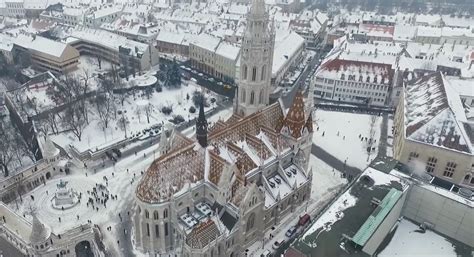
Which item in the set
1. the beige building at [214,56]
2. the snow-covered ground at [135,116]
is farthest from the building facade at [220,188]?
the beige building at [214,56]

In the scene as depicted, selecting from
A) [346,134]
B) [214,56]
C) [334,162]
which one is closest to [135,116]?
[214,56]

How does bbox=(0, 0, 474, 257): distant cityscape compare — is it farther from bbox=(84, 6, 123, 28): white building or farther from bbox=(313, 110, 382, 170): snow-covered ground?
bbox=(84, 6, 123, 28): white building

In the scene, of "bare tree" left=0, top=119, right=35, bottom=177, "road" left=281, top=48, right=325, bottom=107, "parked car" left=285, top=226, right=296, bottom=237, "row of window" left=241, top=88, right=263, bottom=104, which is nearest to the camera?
"parked car" left=285, top=226, right=296, bottom=237

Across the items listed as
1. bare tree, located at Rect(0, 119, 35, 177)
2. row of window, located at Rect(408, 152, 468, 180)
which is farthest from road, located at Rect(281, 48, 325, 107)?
bare tree, located at Rect(0, 119, 35, 177)

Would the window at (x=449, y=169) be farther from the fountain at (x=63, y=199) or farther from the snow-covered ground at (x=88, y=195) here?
the fountain at (x=63, y=199)

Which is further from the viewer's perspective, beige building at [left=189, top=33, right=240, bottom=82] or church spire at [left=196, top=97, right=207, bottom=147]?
beige building at [left=189, top=33, right=240, bottom=82]

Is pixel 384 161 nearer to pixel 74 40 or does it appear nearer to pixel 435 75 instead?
pixel 435 75

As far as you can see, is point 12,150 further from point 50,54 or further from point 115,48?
point 115,48
